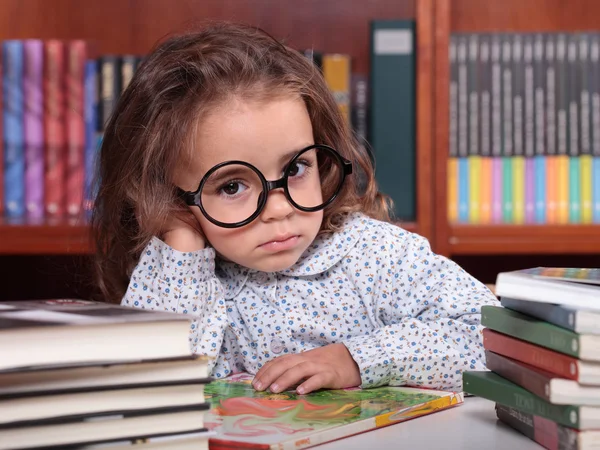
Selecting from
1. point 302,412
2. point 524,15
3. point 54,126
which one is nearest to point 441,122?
point 524,15

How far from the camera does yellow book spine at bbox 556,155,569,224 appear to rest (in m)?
2.10

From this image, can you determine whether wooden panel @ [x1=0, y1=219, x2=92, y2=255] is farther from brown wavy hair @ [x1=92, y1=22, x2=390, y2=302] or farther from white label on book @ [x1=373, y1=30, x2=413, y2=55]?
white label on book @ [x1=373, y1=30, x2=413, y2=55]

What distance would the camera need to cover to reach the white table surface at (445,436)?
2.34 ft

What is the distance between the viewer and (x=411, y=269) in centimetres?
121

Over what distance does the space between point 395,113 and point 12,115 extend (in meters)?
0.92

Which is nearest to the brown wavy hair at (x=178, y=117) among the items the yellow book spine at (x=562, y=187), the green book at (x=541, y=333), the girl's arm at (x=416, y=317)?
the girl's arm at (x=416, y=317)

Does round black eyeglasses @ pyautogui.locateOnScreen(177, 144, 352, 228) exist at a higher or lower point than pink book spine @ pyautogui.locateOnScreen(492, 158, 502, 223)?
Answer: lower

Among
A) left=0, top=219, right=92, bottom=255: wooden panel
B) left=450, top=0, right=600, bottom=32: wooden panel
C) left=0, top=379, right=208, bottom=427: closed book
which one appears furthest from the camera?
left=450, top=0, right=600, bottom=32: wooden panel

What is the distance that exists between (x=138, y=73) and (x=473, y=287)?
1.88 feet

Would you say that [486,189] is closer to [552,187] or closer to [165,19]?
[552,187]

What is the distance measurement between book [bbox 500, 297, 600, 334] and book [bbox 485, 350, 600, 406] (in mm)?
42

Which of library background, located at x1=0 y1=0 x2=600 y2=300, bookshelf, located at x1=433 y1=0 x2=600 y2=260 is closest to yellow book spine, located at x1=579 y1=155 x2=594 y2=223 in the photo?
library background, located at x1=0 y1=0 x2=600 y2=300

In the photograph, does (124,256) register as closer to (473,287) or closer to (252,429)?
(473,287)

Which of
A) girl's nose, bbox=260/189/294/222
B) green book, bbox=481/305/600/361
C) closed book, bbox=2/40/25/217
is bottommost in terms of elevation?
green book, bbox=481/305/600/361
